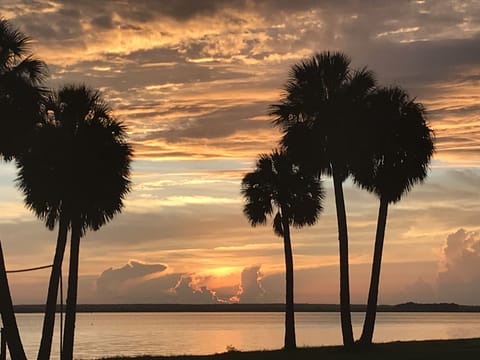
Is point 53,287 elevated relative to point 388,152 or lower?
lower

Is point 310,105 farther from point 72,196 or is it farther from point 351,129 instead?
point 72,196

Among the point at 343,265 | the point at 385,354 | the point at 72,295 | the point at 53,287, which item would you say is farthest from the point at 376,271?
the point at 53,287

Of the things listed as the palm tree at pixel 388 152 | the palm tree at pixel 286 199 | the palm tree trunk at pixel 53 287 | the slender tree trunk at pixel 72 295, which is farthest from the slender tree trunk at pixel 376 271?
the palm tree trunk at pixel 53 287

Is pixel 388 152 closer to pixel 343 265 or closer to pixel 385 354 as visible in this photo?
pixel 343 265

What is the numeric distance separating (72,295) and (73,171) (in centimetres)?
566

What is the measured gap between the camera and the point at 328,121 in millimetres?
40094

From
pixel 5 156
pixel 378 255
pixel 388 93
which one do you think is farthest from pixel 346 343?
pixel 5 156

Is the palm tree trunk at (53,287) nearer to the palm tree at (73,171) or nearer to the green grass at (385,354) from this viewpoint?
the palm tree at (73,171)

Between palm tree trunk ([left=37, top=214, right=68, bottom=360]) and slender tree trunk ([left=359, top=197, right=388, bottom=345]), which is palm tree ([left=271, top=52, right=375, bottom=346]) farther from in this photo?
palm tree trunk ([left=37, top=214, right=68, bottom=360])

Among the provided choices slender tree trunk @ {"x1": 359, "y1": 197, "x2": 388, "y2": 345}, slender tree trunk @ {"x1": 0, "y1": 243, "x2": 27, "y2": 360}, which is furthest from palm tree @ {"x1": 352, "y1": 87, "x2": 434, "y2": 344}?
slender tree trunk @ {"x1": 0, "y1": 243, "x2": 27, "y2": 360}

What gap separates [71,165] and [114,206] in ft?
9.66

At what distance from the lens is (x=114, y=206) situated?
37.3 m

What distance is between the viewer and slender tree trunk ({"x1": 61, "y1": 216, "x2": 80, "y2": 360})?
119ft

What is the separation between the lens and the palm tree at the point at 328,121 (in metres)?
39.9
